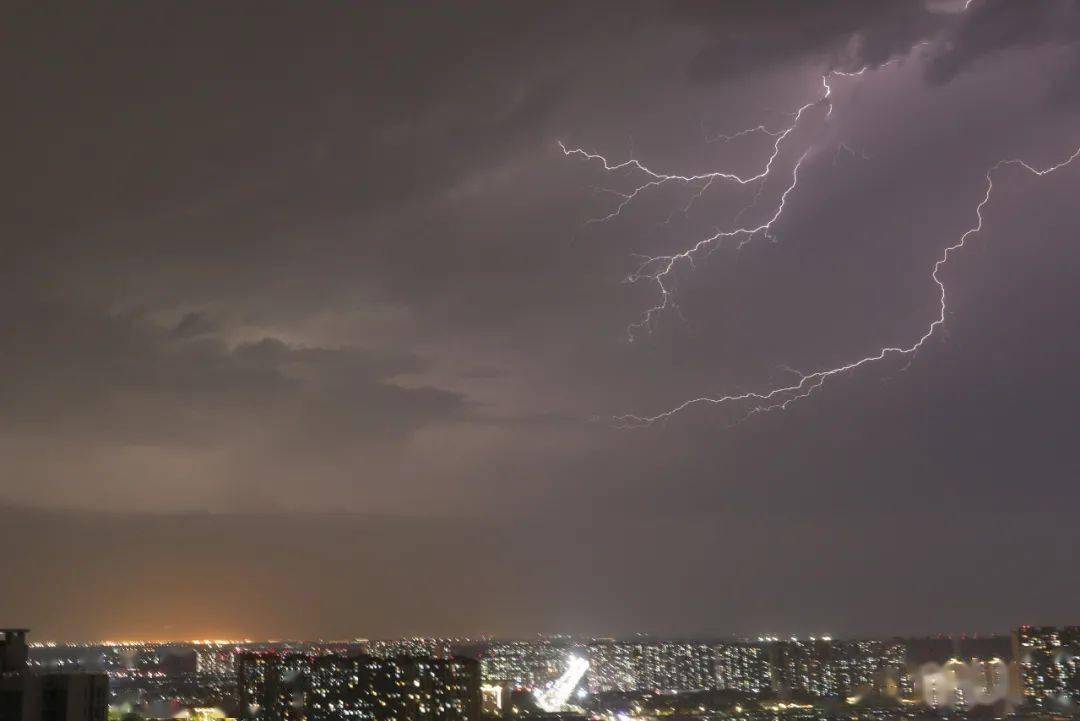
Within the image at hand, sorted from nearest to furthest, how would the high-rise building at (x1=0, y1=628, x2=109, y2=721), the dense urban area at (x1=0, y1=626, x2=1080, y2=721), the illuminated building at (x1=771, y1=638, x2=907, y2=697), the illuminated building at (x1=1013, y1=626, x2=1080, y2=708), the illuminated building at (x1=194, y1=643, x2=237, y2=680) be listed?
the high-rise building at (x1=0, y1=628, x2=109, y2=721), the dense urban area at (x1=0, y1=626, x2=1080, y2=721), the illuminated building at (x1=1013, y1=626, x2=1080, y2=708), the illuminated building at (x1=771, y1=638, x2=907, y2=697), the illuminated building at (x1=194, y1=643, x2=237, y2=680)

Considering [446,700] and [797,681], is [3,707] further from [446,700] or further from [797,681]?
[797,681]

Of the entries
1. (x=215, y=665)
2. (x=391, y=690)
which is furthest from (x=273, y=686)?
(x=215, y=665)

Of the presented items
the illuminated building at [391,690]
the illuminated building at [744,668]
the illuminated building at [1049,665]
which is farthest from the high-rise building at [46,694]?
the illuminated building at [744,668]

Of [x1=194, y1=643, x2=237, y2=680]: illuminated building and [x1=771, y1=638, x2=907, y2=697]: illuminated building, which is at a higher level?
[x1=194, y1=643, x2=237, y2=680]: illuminated building

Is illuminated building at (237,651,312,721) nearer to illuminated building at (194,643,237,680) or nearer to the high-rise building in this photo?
the high-rise building

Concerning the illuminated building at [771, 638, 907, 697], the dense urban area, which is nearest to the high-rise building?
the dense urban area

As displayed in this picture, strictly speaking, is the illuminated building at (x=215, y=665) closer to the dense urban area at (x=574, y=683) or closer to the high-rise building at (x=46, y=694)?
the dense urban area at (x=574, y=683)

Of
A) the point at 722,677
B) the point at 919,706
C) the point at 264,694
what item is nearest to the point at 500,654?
the point at 722,677
